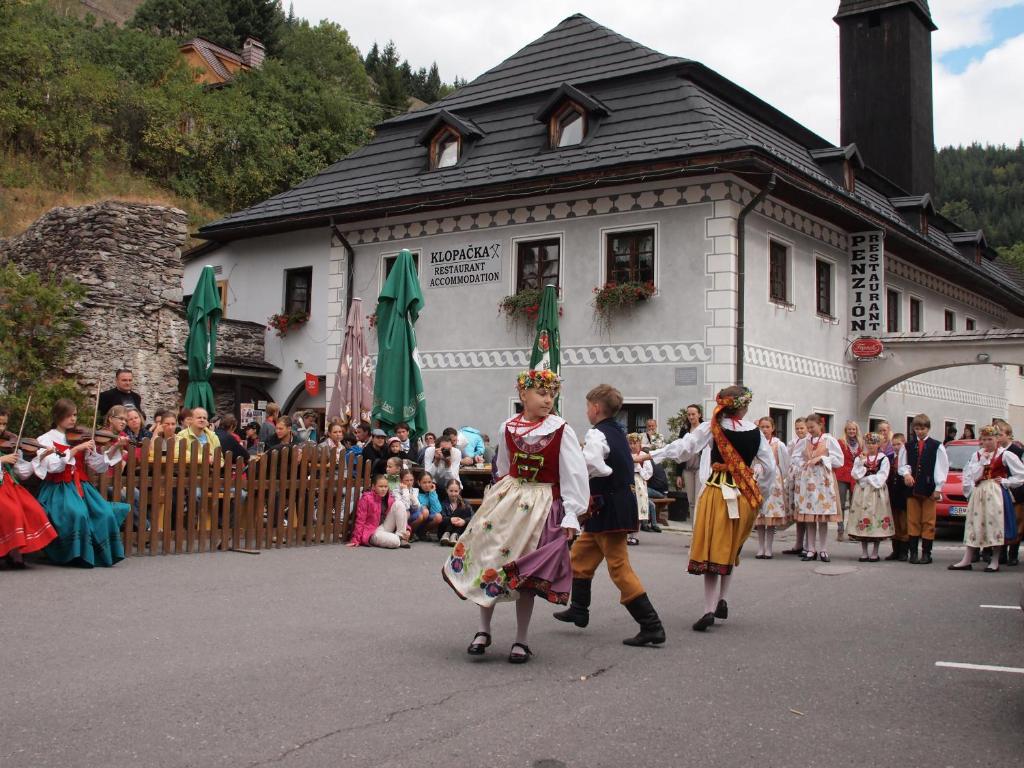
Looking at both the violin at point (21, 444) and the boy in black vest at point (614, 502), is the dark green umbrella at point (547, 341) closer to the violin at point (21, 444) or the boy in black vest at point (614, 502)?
the violin at point (21, 444)

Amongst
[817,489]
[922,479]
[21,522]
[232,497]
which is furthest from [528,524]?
[922,479]

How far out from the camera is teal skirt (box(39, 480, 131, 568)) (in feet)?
32.3

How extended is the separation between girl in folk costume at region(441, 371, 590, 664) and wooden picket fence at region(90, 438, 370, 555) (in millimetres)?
5610

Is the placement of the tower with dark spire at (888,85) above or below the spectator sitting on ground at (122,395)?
above

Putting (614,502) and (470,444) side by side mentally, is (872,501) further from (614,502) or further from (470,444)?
(470,444)

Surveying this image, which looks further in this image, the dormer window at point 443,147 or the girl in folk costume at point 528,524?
the dormer window at point 443,147

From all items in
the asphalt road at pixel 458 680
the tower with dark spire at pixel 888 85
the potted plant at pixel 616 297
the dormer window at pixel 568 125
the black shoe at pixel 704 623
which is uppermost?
the tower with dark spire at pixel 888 85

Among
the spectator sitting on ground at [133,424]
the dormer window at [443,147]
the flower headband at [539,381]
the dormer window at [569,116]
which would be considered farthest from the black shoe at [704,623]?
the dormer window at [443,147]

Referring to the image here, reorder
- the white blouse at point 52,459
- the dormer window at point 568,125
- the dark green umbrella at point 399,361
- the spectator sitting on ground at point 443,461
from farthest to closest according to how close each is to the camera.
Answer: the dormer window at point 568,125, the dark green umbrella at point 399,361, the spectator sitting on ground at point 443,461, the white blouse at point 52,459

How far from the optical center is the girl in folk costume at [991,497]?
1218 centimetres

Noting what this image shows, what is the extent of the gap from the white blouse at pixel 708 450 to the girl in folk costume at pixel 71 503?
540 cm

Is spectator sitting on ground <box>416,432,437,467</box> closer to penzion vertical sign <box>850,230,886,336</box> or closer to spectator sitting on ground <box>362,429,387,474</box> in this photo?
spectator sitting on ground <box>362,429,387,474</box>

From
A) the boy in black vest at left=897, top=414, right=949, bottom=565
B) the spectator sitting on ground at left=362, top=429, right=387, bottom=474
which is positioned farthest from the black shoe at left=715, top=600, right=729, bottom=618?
the spectator sitting on ground at left=362, top=429, right=387, bottom=474

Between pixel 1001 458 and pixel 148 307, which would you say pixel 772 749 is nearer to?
pixel 1001 458
